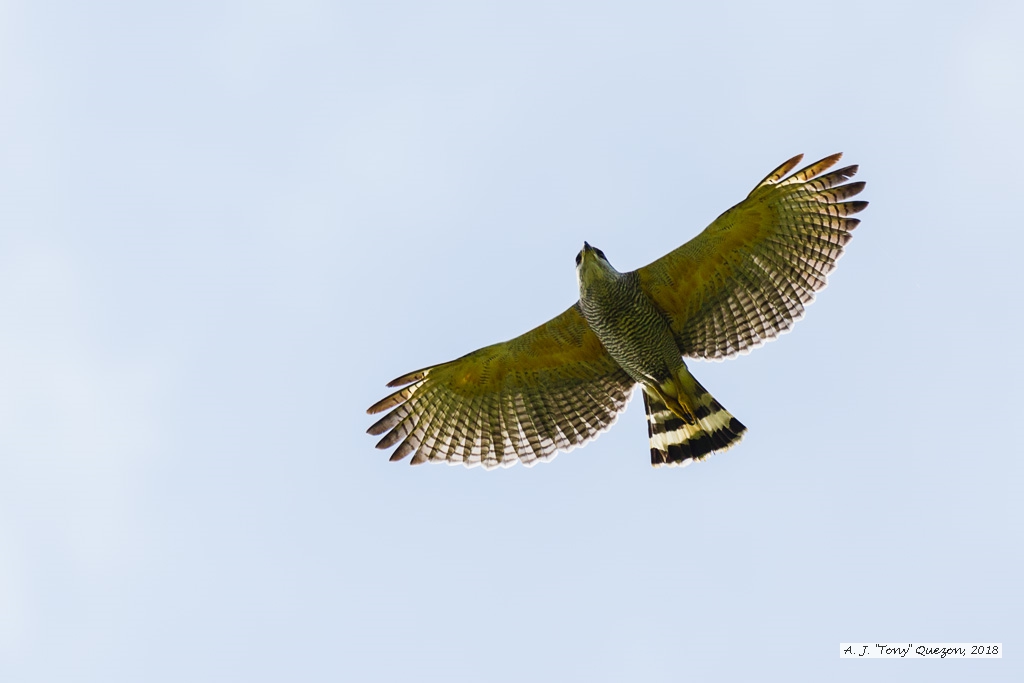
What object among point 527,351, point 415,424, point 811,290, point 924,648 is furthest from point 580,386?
point 924,648

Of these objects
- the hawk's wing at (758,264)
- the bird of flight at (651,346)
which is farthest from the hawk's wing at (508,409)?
the hawk's wing at (758,264)

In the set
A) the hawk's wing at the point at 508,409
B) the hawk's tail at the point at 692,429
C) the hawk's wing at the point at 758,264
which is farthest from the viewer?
the hawk's wing at the point at 508,409

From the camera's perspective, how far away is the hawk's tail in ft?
42.2

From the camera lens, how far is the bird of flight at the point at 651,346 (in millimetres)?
12117

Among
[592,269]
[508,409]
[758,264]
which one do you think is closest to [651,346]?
[592,269]

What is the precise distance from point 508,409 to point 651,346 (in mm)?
1835

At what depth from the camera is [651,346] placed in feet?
40.9

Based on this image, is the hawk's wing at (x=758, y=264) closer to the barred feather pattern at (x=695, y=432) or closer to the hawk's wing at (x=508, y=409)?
the barred feather pattern at (x=695, y=432)

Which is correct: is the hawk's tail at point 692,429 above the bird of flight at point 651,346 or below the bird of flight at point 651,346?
→ below

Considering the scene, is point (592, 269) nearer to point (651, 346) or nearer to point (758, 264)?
point (651, 346)

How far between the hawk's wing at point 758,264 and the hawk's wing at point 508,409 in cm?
103

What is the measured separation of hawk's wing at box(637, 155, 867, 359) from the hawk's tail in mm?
509

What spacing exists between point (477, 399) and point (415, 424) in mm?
750

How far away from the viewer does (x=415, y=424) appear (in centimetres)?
1321
